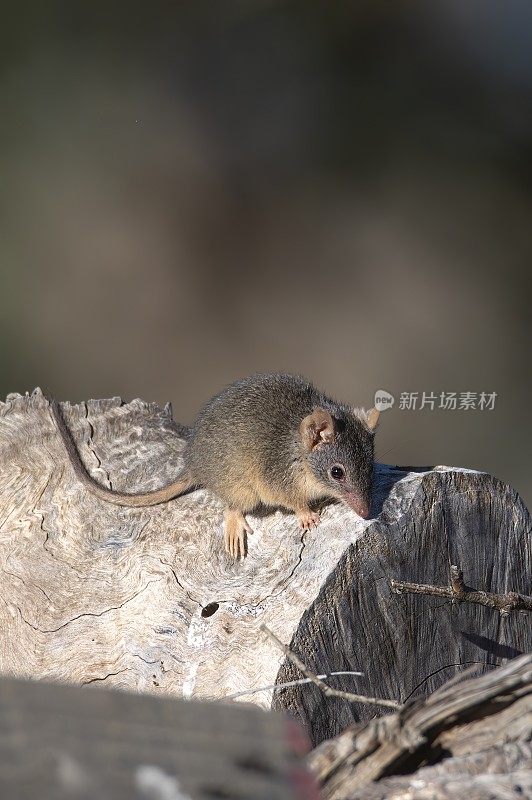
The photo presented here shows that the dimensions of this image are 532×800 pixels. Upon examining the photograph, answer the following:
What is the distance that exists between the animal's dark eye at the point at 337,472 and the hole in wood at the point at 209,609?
0.96m

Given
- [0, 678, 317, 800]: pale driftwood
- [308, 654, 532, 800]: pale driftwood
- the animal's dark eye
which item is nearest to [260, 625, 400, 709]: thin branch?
[308, 654, 532, 800]: pale driftwood

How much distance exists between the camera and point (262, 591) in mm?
2869

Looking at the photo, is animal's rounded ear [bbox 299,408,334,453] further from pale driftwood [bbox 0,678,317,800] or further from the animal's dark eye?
pale driftwood [bbox 0,678,317,800]

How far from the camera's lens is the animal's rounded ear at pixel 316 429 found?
4.11 m

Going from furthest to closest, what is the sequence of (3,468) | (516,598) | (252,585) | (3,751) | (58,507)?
(3,468)
(58,507)
(252,585)
(516,598)
(3,751)

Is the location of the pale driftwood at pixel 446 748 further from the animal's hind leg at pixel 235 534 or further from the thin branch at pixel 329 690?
the animal's hind leg at pixel 235 534

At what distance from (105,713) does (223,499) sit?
8.67 feet

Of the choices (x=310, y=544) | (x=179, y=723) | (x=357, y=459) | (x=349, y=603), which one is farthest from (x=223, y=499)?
(x=179, y=723)

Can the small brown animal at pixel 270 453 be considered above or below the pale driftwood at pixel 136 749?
above

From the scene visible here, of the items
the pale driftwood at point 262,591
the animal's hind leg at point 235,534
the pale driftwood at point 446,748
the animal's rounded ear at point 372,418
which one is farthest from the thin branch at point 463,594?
the animal's rounded ear at point 372,418

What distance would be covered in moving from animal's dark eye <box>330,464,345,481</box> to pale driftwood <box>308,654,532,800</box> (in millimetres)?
2067

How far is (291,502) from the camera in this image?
12.2 ft

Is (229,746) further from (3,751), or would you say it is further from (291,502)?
(291,502)

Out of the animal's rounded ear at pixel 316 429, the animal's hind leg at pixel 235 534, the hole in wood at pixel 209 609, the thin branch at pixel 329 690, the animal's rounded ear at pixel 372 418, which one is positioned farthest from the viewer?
the animal's rounded ear at pixel 372 418
